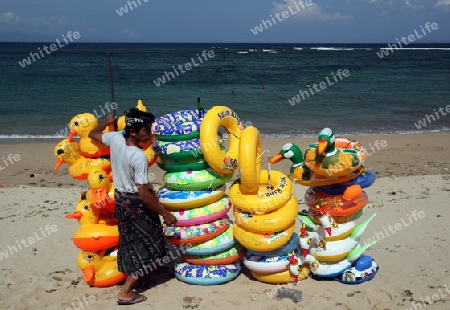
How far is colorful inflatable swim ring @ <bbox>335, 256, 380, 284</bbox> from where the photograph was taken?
18.3 ft

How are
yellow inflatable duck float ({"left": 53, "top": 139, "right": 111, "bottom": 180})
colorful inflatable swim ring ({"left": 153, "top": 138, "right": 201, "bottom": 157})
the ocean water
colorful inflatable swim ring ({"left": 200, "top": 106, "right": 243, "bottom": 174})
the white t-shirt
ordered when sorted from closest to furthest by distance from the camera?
1. the white t-shirt
2. colorful inflatable swim ring ({"left": 200, "top": 106, "right": 243, "bottom": 174})
3. colorful inflatable swim ring ({"left": 153, "top": 138, "right": 201, "bottom": 157})
4. yellow inflatable duck float ({"left": 53, "top": 139, "right": 111, "bottom": 180})
5. the ocean water

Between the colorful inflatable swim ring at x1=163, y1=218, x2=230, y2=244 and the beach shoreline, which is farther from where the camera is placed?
the beach shoreline

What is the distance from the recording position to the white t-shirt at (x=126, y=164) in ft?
15.9

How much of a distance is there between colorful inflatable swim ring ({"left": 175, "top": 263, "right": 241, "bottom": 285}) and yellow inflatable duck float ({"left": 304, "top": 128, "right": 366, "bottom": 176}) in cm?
158

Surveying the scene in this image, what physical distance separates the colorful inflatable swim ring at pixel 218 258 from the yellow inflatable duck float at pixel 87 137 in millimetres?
1619

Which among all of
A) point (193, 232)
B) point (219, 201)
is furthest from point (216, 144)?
point (193, 232)

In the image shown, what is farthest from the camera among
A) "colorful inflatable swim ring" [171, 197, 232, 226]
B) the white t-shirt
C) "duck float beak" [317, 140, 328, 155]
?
"colorful inflatable swim ring" [171, 197, 232, 226]

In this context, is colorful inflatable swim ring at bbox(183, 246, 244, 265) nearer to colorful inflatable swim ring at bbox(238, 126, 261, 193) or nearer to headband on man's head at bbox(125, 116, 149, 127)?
colorful inflatable swim ring at bbox(238, 126, 261, 193)

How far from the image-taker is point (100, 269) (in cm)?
566

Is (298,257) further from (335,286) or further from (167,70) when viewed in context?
(167,70)

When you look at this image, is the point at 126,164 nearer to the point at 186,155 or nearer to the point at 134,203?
the point at 134,203

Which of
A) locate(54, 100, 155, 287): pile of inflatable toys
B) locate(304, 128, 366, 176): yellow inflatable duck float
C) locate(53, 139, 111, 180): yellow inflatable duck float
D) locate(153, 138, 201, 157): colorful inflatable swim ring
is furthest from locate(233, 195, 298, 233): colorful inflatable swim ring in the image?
locate(53, 139, 111, 180): yellow inflatable duck float

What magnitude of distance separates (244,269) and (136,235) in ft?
5.32

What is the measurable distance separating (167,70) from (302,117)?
2454 centimetres
